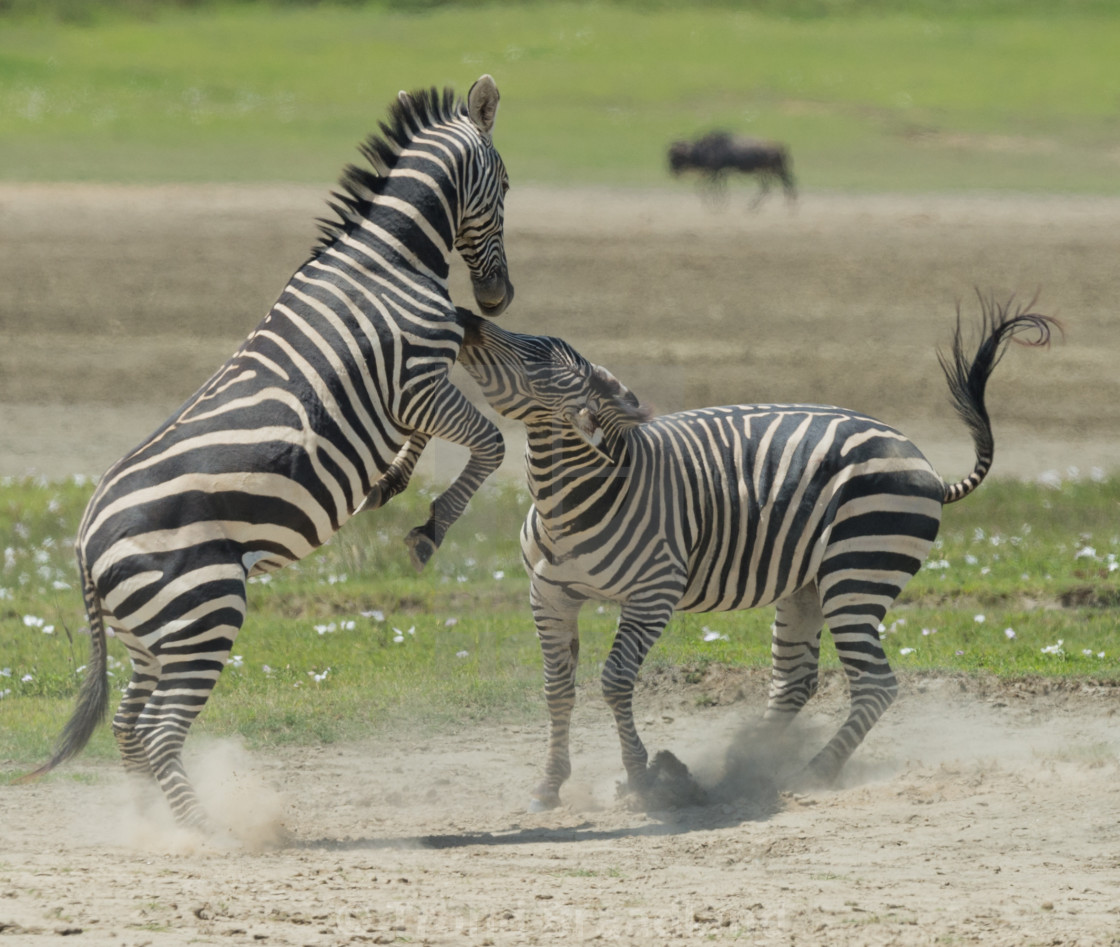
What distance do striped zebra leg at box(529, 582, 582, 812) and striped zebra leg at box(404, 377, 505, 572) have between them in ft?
1.62

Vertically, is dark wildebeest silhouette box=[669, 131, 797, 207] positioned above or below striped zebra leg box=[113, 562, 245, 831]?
above

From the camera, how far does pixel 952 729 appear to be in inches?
301

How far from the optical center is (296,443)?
19.9 ft

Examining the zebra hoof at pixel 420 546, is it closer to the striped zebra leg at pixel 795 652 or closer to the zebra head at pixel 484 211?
the zebra head at pixel 484 211

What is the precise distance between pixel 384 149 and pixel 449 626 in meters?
3.26

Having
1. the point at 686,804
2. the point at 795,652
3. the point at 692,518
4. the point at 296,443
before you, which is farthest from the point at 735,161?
the point at 296,443

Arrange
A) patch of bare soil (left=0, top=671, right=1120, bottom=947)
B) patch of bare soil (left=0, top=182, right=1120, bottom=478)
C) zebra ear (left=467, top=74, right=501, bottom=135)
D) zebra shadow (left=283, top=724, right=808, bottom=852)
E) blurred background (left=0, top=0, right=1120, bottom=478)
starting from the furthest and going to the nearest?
blurred background (left=0, top=0, right=1120, bottom=478) < patch of bare soil (left=0, top=182, right=1120, bottom=478) < zebra ear (left=467, top=74, right=501, bottom=135) < zebra shadow (left=283, top=724, right=808, bottom=852) < patch of bare soil (left=0, top=671, right=1120, bottom=947)

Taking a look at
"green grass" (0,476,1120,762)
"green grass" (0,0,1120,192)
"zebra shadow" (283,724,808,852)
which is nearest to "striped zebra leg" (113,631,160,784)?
"zebra shadow" (283,724,808,852)

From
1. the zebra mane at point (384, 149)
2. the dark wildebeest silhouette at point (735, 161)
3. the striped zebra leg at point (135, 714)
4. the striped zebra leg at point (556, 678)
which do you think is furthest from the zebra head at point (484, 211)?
the dark wildebeest silhouette at point (735, 161)

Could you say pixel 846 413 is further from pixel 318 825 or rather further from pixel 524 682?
pixel 318 825

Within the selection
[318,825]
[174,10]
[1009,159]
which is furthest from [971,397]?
[174,10]

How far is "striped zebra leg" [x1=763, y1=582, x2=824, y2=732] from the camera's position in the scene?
7.43 m

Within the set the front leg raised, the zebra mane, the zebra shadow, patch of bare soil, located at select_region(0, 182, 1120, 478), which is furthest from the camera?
patch of bare soil, located at select_region(0, 182, 1120, 478)

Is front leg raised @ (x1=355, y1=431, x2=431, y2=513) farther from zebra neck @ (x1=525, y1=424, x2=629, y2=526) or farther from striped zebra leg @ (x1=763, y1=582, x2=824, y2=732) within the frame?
striped zebra leg @ (x1=763, y1=582, x2=824, y2=732)
